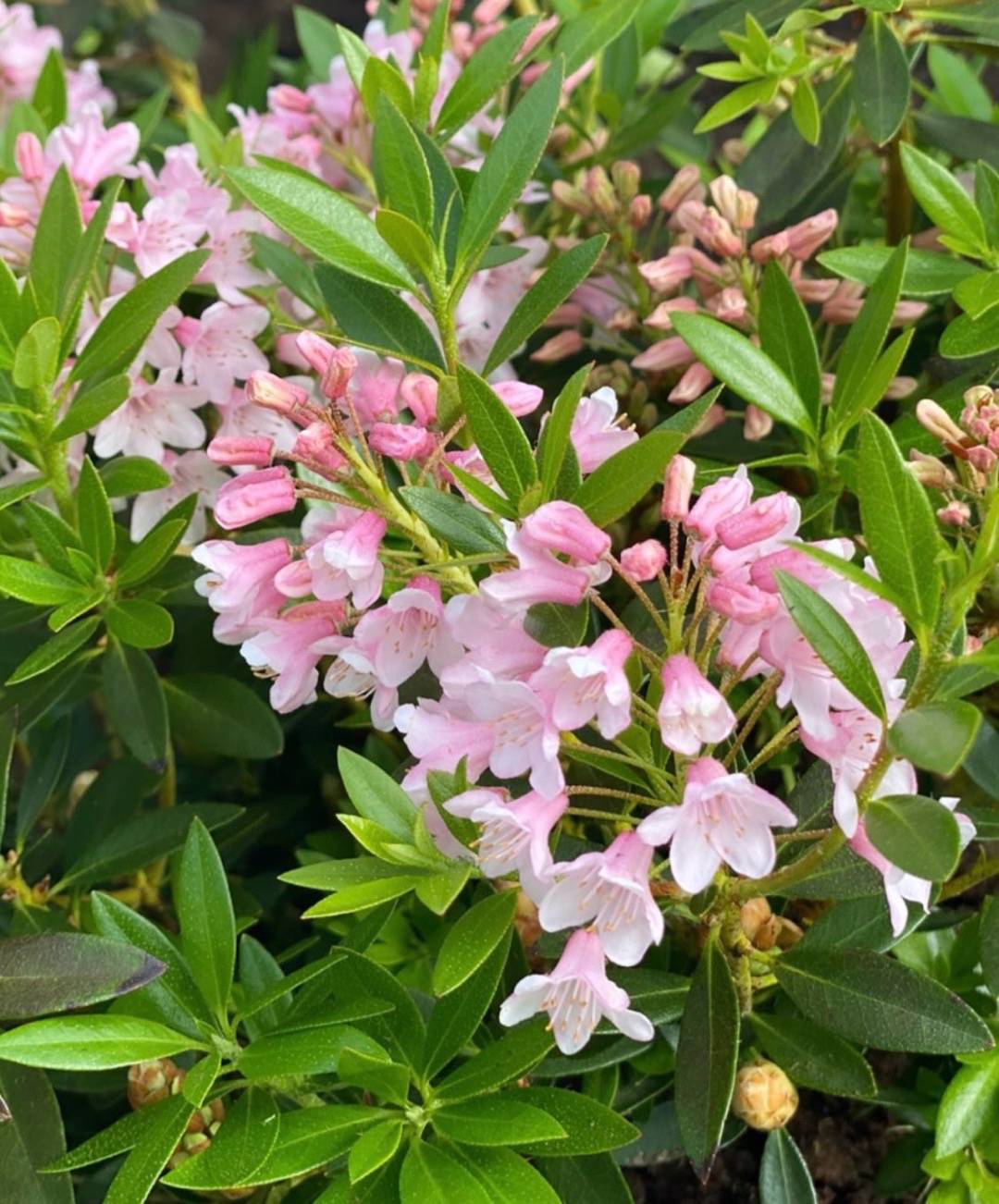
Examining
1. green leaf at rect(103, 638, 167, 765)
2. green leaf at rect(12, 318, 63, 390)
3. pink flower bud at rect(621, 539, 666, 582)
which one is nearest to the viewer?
pink flower bud at rect(621, 539, 666, 582)

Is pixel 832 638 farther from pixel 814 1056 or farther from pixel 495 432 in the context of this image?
pixel 814 1056

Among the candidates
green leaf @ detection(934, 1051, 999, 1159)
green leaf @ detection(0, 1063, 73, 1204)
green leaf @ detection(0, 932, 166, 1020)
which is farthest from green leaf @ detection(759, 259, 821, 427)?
green leaf @ detection(0, 1063, 73, 1204)

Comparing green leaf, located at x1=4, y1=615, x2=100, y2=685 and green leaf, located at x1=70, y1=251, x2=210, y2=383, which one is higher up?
green leaf, located at x1=70, y1=251, x2=210, y2=383

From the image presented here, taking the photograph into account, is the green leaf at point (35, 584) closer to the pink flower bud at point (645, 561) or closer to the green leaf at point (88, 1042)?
the green leaf at point (88, 1042)

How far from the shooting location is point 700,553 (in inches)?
27.4

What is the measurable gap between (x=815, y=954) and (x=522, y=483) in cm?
36

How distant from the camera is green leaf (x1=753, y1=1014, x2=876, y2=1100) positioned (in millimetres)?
818

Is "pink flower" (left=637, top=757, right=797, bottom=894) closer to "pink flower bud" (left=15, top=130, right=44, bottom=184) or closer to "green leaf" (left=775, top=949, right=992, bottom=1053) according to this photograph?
"green leaf" (left=775, top=949, right=992, bottom=1053)

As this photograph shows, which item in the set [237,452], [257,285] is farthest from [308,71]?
[237,452]

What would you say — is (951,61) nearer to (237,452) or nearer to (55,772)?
(237,452)

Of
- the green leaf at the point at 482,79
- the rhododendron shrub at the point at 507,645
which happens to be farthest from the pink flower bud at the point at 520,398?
the green leaf at the point at 482,79

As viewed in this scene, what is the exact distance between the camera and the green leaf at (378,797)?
2.51 feet

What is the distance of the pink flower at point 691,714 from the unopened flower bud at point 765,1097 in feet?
0.98

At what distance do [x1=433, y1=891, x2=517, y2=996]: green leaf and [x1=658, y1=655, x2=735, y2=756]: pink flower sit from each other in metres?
0.17
